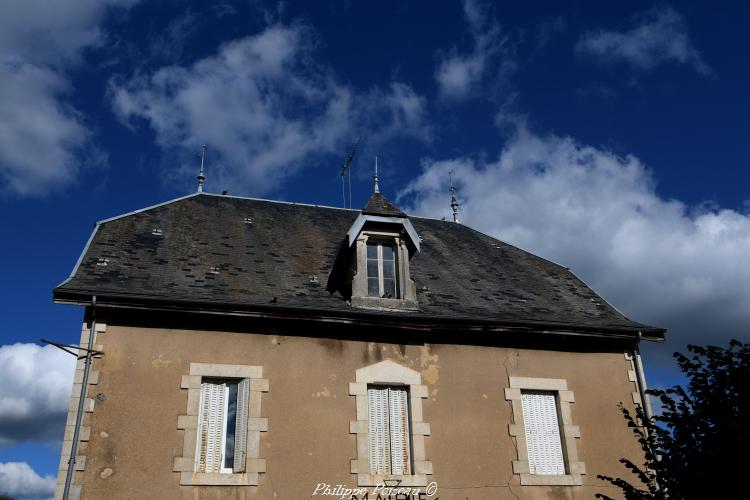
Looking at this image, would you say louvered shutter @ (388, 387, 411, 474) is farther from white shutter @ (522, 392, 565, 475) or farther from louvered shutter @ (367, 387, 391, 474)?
white shutter @ (522, 392, 565, 475)

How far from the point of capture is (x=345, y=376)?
9.47 metres

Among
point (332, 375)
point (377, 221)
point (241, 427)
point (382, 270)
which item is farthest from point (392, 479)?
point (377, 221)

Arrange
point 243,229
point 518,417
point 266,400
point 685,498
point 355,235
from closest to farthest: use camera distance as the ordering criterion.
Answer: point 685,498
point 266,400
point 518,417
point 355,235
point 243,229

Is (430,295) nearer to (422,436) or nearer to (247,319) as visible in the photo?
(422,436)

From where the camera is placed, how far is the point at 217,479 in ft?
27.6

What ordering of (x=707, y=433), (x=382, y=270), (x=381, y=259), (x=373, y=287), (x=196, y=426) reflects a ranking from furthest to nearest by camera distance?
1. (x=381, y=259)
2. (x=382, y=270)
3. (x=373, y=287)
4. (x=196, y=426)
5. (x=707, y=433)

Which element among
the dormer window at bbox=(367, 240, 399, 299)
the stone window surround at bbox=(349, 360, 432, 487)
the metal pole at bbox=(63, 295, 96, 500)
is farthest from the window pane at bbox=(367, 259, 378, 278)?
the metal pole at bbox=(63, 295, 96, 500)

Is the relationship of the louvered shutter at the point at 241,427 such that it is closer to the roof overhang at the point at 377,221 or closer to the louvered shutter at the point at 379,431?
the louvered shutter at the point at 379,431

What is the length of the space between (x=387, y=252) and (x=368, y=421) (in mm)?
2814

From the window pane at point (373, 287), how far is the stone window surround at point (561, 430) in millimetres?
2425

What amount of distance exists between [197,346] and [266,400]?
1.21 metres

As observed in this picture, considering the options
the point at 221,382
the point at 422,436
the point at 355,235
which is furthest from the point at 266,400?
the point at 355,235

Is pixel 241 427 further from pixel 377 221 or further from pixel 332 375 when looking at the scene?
pixel 377 221

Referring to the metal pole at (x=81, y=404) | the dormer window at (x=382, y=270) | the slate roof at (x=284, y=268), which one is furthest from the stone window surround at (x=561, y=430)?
the metal pole at (x=81, y=404)
